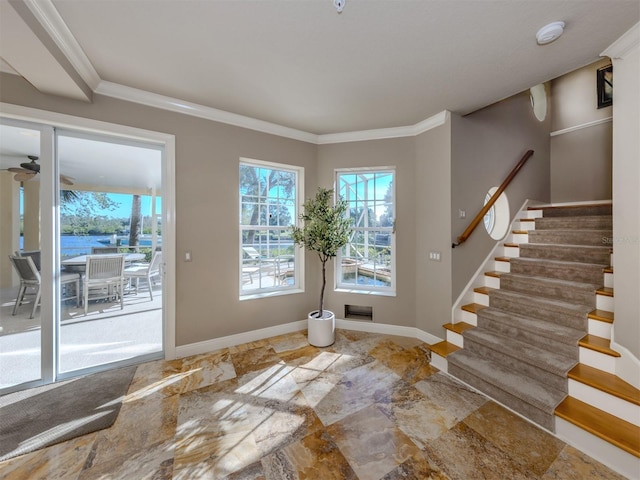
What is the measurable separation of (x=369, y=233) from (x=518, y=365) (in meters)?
2.04

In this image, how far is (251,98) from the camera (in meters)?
2.51

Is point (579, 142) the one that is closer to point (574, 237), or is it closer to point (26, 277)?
point (574, 237)

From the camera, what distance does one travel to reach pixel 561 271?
2.51 metres

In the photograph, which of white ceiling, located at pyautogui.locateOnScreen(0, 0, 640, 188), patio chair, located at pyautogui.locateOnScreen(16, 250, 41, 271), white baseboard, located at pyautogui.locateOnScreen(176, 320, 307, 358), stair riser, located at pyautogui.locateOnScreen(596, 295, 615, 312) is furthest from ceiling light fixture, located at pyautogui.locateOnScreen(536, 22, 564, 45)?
patio chair, located at pyautogui.locateOnScreen(16, 250, 41, 271)

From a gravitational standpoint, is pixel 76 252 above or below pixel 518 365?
above

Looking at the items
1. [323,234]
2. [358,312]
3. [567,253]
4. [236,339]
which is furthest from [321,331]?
[567,253]

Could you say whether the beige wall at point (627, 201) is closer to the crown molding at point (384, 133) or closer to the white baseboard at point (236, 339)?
the crown molding at point (384, 133)

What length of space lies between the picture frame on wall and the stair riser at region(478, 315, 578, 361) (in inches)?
151

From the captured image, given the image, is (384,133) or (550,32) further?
(384,133)

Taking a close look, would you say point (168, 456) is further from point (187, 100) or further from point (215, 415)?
point (187, 100)

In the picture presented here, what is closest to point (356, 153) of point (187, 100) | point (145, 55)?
point (187, 100)

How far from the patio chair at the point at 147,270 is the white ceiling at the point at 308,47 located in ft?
4.51

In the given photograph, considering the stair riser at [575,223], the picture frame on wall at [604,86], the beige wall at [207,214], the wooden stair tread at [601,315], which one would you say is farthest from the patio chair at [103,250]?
the picture frame on wall at [604,86]

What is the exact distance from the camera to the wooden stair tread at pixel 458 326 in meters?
2.58
